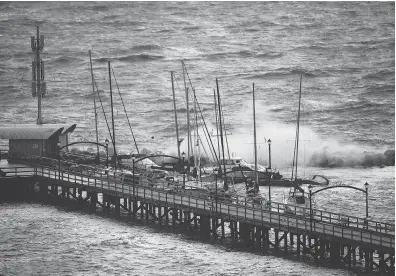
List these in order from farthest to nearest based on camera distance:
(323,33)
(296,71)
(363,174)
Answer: (323,33) < (296,71) < (363,174)

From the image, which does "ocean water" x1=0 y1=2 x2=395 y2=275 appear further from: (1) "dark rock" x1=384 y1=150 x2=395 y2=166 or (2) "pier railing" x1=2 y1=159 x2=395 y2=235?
(2) "pier railing" x1=2 y1=159 x2=395 y2=235

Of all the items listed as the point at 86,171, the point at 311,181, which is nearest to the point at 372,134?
the point at 311,181

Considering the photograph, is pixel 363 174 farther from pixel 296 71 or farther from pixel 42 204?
pixel 296 71

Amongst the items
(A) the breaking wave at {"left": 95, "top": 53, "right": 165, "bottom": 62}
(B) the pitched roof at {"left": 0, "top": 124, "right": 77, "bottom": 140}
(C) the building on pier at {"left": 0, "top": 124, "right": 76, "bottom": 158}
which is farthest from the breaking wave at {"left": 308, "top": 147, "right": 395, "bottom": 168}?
(A) the breaking wave at {"left": 95, "top": 53, "right": 165, "bottom": 62}

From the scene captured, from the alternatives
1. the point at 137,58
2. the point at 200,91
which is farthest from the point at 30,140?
the point at 137,58

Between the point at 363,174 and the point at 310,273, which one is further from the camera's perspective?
the point at 363,174

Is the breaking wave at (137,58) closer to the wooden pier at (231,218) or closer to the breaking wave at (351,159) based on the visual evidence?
the breaking wave at (351,159)

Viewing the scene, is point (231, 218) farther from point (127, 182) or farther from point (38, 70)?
point (38, 70)
